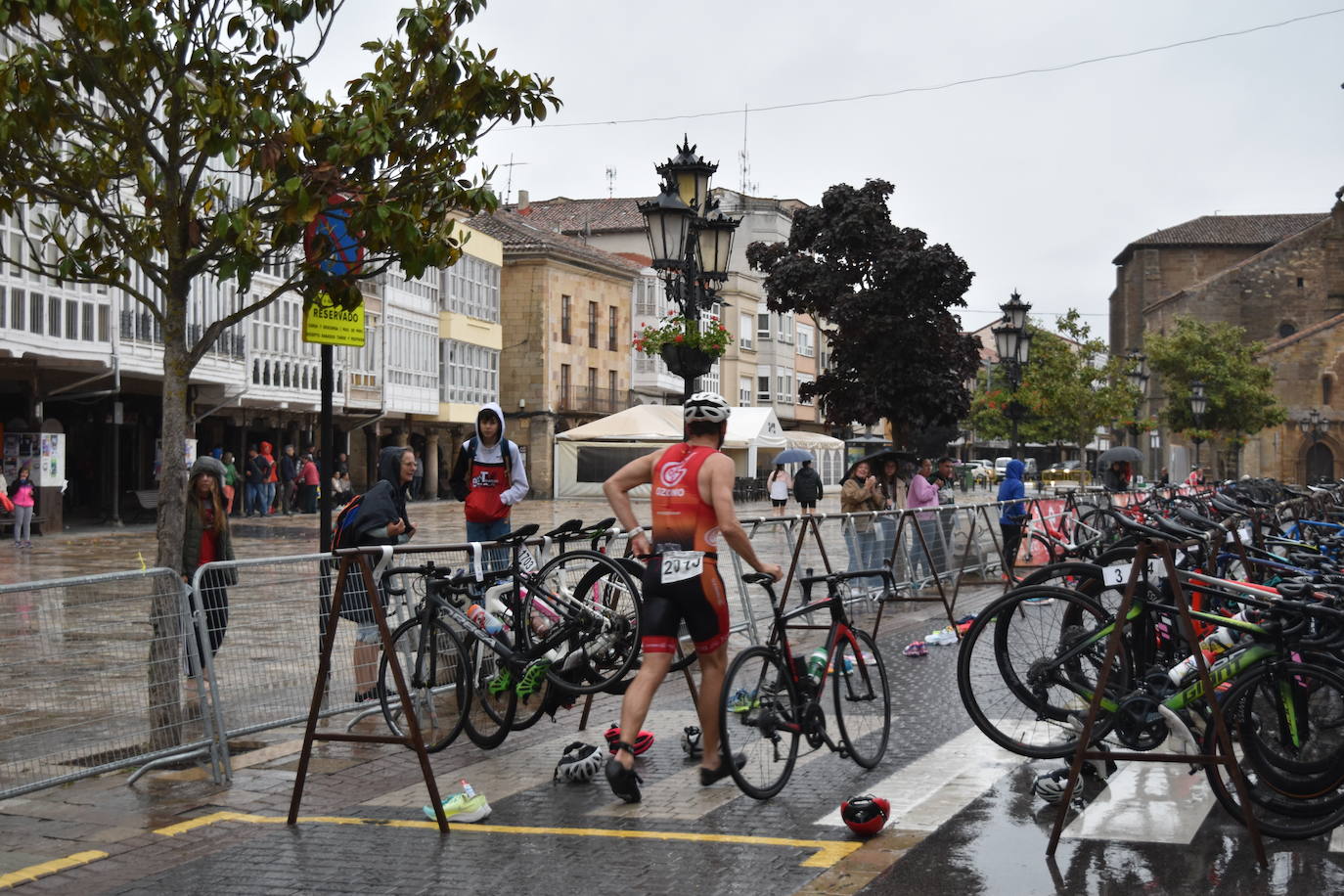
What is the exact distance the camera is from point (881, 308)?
24188 millimetres

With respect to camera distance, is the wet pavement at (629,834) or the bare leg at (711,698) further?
the bare leg at (711,698)

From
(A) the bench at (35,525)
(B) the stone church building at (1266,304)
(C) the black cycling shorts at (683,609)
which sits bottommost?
(A) the bench at (35,525)

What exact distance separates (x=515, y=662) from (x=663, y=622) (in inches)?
58.5

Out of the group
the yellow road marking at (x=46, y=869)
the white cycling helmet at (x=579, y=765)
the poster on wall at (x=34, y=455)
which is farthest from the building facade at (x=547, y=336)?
the yellow road marking at (x=46, y=869)

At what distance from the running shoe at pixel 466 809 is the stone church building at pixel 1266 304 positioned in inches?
2837

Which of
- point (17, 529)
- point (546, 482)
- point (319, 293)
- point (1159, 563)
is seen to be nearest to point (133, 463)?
point (17, 529)

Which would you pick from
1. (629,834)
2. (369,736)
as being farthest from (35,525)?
(629,834)

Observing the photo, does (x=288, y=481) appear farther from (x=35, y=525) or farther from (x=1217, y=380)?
(x=1217, y=380)

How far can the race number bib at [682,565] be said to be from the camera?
285 inches

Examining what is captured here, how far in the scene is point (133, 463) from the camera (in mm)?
40906

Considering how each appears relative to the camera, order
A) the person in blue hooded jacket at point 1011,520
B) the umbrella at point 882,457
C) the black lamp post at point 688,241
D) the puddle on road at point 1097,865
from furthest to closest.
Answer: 1. the person in blue hooded jacket at point 1011,520
2. the umbrella at point 882,457
3. the black lamp post at point 688,241
4. the puddle on road at point 1097,865

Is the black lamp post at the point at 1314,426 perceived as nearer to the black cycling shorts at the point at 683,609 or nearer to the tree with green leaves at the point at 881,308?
the tree with green leaves at the point at 881,308

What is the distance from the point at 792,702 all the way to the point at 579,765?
44.7 inches

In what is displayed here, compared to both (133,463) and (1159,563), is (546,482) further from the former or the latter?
(1159,563)
